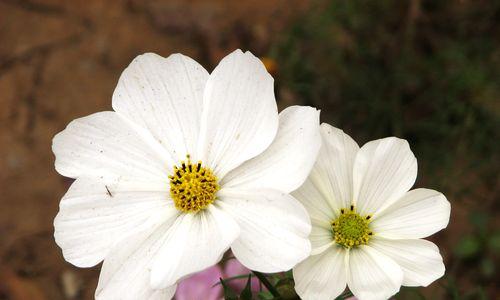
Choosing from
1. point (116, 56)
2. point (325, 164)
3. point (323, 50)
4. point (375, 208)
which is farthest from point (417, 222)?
point (116, 56)

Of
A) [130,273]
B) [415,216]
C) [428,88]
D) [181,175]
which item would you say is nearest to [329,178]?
[415,216]

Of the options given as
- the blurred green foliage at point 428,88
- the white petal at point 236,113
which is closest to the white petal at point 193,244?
the white petal at point 236,113

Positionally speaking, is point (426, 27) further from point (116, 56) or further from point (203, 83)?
point (203, 83)

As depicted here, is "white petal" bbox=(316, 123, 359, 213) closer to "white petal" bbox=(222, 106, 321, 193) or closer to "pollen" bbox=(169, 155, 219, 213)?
"white petal" bbox=(222, 106, 321, 193)

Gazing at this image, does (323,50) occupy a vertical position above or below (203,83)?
above

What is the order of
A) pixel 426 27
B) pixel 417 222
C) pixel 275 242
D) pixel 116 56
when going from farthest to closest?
pixel 116 56, pixel 426 27, pixel 417 222, pixel 275 242

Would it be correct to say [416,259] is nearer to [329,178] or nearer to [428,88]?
[329,178]

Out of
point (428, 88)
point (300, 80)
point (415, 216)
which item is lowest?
point (415, 216)
